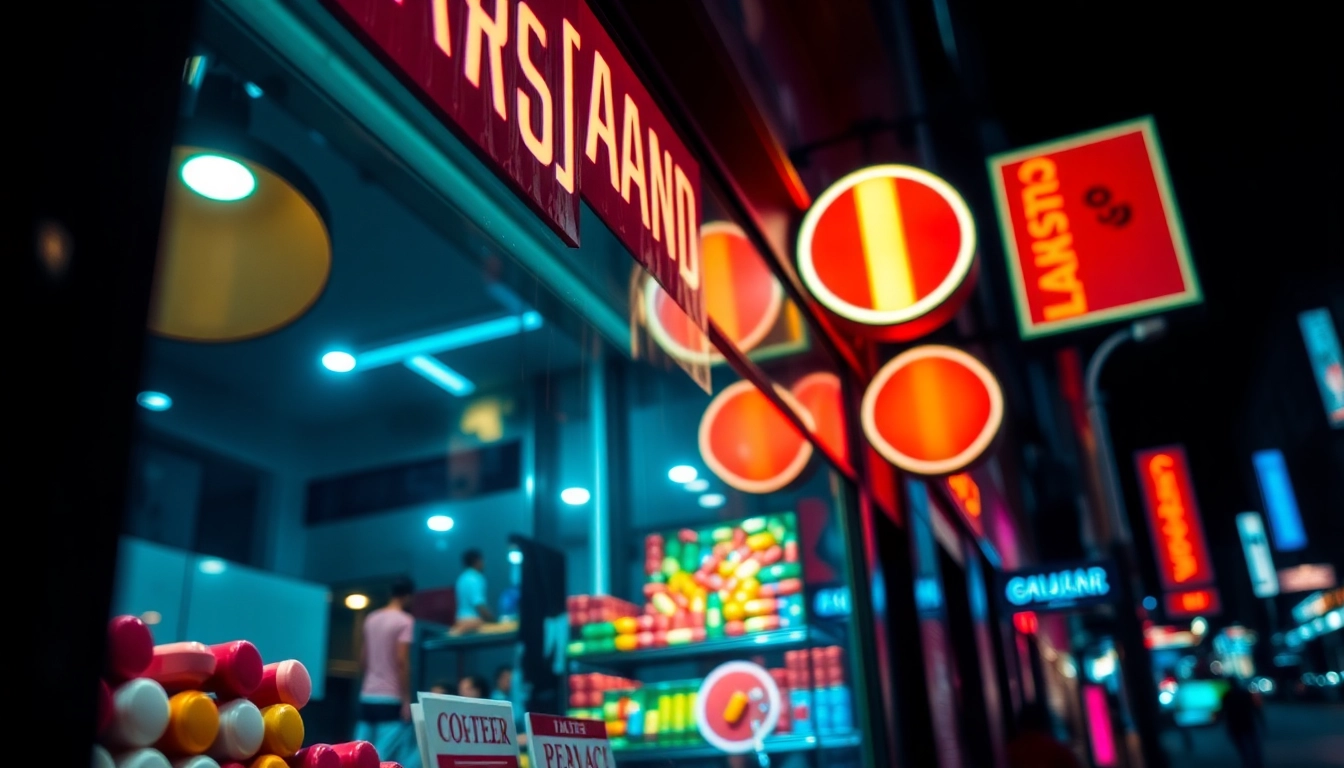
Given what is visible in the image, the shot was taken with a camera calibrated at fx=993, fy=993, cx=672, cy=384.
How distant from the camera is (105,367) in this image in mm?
942

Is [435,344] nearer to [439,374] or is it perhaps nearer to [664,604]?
[439,374]

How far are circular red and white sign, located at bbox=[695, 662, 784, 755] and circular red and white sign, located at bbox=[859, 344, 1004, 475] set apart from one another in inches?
47.2

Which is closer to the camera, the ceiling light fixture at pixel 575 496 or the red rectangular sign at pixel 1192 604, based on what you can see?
the ceiling light fixture at pixel 575 496

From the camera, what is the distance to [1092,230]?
6.04 metres

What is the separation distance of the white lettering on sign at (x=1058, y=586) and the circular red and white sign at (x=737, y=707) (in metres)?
4.34

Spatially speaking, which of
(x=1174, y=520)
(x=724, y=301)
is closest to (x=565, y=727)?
(x=724, y=301)

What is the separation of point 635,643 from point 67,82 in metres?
4.10

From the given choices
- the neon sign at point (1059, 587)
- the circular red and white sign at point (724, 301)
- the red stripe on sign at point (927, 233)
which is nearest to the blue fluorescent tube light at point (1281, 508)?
the neon sign at point (1059, 587)

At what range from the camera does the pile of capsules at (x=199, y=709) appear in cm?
111

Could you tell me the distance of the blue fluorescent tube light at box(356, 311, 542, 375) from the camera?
4.18 meters

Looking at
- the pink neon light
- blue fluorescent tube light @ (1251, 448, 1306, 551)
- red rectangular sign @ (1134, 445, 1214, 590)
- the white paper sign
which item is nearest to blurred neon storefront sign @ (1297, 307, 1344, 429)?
blue fluorescent tube light @ (1251, 448, 1306, 551)

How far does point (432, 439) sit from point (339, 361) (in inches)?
51.4

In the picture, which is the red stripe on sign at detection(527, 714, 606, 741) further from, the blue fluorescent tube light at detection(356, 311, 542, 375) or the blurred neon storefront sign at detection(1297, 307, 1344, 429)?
the blurred neon storefront sign at detection(1297, 307, 1344, 429)

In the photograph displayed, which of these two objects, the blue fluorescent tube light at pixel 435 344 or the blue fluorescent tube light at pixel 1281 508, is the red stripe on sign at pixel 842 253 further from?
the blue fluorescent tube light at pixel 1281 508
